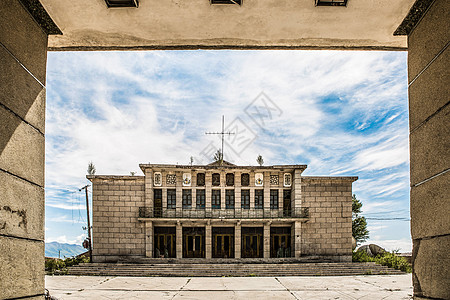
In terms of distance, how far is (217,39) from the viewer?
459cm

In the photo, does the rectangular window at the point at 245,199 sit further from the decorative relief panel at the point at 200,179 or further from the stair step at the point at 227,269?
the stair step at the point at 227,269

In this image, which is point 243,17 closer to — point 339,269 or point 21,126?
point 21,126

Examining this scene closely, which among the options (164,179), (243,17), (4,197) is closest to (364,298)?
(243,17)

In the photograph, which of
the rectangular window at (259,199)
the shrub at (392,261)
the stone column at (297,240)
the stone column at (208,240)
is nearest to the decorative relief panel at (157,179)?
the stone column at (208,240)

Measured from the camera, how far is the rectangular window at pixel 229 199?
26922 mm

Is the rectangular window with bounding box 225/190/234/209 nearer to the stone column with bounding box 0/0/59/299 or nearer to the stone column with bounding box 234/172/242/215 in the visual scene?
the stone column with bounding box 234/172/242/215

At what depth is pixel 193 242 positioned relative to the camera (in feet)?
87.2

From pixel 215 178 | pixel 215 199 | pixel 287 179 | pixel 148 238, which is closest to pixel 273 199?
pixel 287 179

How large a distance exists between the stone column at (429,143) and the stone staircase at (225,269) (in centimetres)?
1677

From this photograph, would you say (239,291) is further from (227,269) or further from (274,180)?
(274,180)

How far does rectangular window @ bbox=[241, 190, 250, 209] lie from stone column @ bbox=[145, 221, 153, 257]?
658 centimetres

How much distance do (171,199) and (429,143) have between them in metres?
24.2

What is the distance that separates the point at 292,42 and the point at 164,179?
2305 cm

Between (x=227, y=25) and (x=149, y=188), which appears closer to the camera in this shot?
(x=227, y=25)
